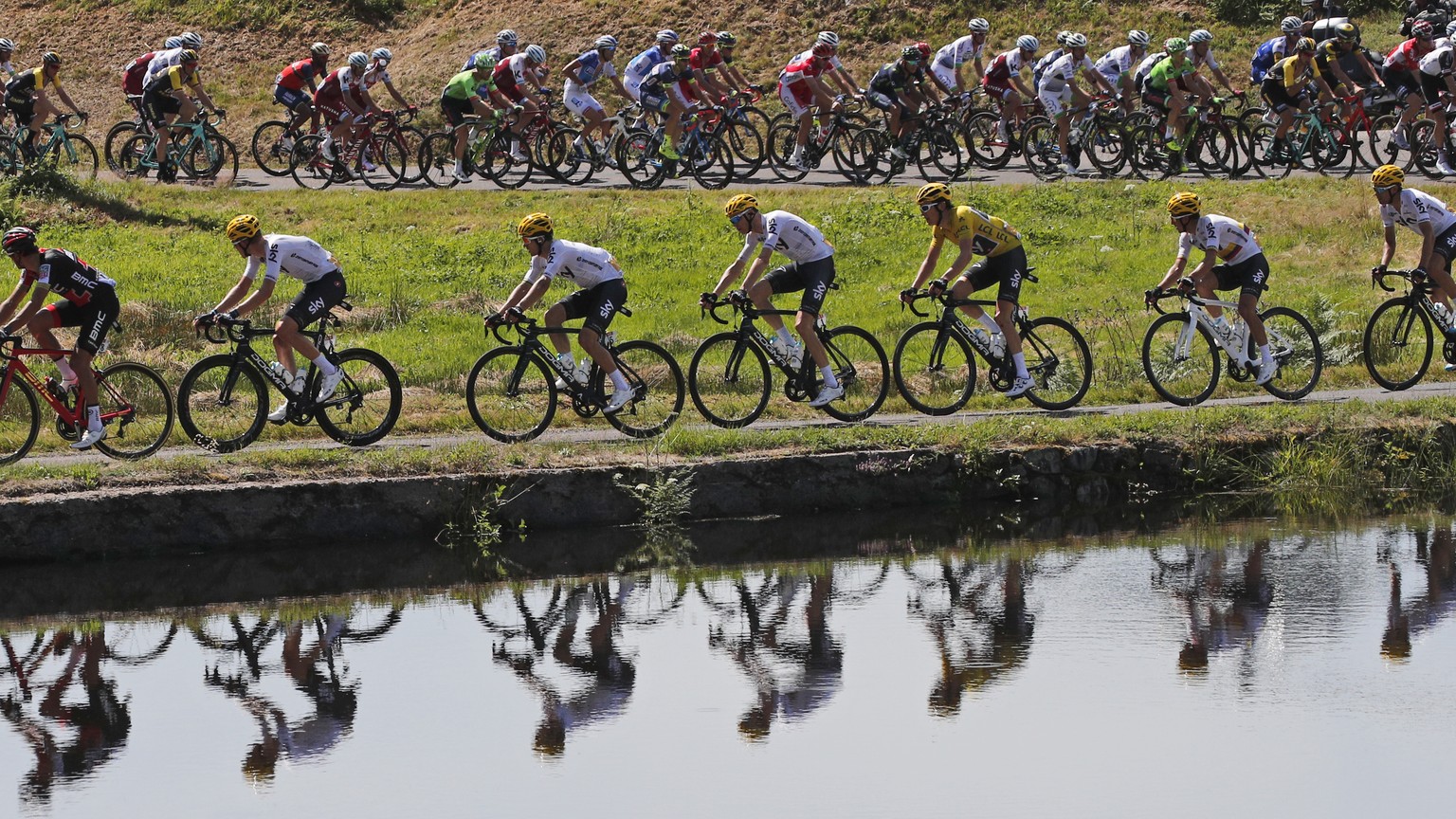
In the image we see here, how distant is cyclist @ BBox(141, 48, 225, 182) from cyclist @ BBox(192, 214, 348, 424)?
11716 mm

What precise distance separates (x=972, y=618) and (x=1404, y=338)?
25.6ft

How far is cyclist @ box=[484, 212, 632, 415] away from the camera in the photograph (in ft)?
44.6

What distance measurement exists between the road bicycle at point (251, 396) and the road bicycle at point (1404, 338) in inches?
337

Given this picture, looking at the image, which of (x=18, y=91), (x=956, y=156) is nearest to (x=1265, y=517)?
(x=956, y=156)

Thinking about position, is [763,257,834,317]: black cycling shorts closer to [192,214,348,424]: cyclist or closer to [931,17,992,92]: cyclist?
[192,214,348,424]: cyclist

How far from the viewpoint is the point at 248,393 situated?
14.2 metres

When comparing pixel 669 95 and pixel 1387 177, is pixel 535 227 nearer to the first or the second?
pixel 1387 177

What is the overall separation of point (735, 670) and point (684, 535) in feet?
11.3

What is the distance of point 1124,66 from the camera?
87.6 ft

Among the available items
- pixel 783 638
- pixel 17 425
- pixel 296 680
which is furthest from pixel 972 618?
pixel 17 425

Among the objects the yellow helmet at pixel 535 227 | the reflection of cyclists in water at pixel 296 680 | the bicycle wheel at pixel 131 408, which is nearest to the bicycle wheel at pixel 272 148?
the bicycle wheel at pixel 131 408

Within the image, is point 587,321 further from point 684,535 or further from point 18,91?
point 18,91

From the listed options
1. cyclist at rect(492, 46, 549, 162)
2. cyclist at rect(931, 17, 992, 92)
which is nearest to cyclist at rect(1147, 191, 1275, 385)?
cyclist at rect(931, 17, 992, 92)

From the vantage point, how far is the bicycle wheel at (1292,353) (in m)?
15.8
